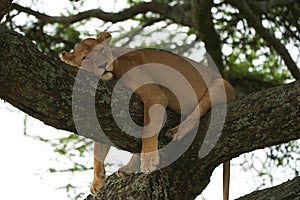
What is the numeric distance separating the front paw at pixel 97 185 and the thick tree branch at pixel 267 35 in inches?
90.4

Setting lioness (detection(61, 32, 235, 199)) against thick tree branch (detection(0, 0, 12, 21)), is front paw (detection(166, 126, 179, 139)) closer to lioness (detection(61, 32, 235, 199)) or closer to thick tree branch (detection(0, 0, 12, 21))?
lioness (detection(61, 32, 235, 199))

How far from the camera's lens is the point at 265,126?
3.61 m

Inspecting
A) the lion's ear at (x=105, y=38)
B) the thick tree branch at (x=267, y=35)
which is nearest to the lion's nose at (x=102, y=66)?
the lion's ear at (x=105, y=38)

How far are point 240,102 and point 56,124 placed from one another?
0.93m

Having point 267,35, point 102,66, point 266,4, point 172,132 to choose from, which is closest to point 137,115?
point 172,132

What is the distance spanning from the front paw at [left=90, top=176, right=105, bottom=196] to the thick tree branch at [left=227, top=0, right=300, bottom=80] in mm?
2295

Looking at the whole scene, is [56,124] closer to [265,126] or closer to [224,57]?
[265,126]

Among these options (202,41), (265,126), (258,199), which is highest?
(202,41)

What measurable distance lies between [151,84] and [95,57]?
12.9 inches

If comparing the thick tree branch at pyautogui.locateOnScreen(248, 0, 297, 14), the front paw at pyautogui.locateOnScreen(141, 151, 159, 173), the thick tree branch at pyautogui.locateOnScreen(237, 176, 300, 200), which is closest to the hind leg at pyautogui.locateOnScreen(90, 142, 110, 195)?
the front paw at pyautogui.locateOnScreen(141, 151, 159, 173)

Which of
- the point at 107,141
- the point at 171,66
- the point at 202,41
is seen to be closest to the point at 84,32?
the point at 202,41

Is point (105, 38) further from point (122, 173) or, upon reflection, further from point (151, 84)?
point (122, 173)

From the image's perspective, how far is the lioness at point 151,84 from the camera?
12.4ft

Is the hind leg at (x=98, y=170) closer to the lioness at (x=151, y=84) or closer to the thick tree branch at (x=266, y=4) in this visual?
the lioness at (x=151, y=84)
